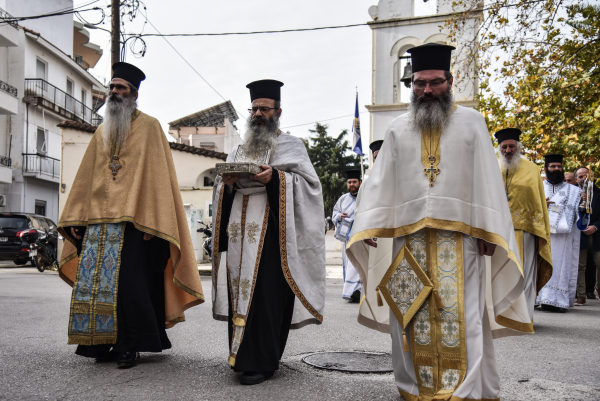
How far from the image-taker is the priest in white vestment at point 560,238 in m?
8.73

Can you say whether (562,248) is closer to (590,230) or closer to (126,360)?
(590,230)

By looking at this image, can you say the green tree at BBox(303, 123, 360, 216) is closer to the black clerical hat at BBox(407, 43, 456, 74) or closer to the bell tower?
the bell tower

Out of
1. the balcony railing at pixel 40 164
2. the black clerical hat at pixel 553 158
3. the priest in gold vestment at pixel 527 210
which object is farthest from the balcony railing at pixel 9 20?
the priest in gold vestment at pixel 527 210

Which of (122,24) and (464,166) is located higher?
(122,24)

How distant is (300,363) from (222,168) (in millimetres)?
1642

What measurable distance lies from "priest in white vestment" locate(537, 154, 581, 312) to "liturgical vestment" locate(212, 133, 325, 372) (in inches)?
202

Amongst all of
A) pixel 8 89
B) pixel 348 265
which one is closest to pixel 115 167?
pixel 348 265

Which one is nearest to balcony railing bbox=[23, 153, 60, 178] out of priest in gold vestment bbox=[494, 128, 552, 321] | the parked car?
the parked car

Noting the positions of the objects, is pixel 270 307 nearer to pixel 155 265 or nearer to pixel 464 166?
pixel 155 265

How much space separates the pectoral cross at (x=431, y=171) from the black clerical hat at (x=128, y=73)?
2610 mm

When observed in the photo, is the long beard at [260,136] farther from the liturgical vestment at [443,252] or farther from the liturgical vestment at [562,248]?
the liturgical vestment at [562,248]

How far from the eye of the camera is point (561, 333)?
658 cm

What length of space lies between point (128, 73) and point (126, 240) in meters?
1.38

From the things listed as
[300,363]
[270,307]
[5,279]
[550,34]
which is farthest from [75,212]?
[5,279]
